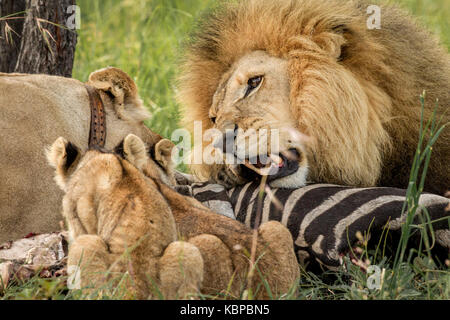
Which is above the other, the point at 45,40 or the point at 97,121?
the point at 45,40

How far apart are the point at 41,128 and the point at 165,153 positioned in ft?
1.78

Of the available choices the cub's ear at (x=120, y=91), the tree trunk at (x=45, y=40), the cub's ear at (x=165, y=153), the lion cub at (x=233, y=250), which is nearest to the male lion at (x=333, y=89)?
the cub's ear at (x=165, y=153)

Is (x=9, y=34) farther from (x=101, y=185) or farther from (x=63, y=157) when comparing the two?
(x=101, y=185)

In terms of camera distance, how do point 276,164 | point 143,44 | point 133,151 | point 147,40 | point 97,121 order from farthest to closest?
point 147,40
point 143,44
point 97,121
point 276,164
point 133,151

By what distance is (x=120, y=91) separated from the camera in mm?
3191

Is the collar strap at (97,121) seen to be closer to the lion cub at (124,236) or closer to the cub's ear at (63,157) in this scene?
the cub's ear at (63,157)

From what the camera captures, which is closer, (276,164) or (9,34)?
(276,164)

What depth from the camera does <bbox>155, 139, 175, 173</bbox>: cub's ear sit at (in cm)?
290

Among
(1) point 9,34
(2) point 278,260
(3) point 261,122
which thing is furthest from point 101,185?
(1) point 9,34

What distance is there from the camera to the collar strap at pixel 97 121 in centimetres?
313

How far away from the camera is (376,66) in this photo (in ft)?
9.82

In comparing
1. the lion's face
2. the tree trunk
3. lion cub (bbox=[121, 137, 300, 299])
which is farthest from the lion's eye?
the tree trunk
